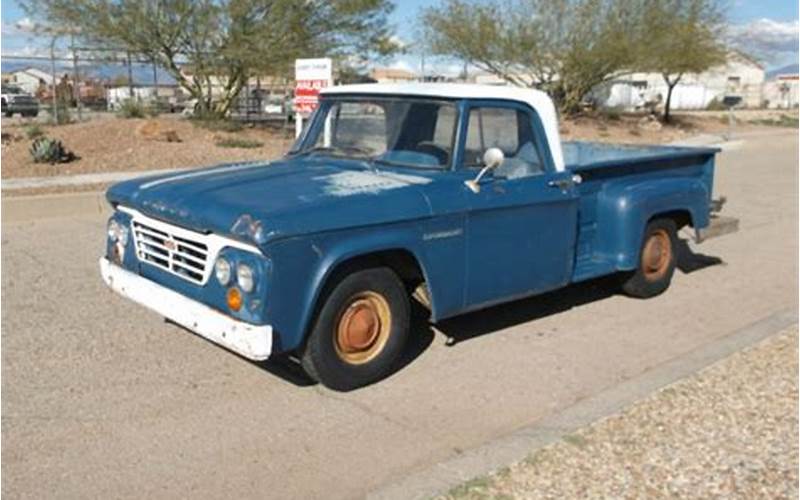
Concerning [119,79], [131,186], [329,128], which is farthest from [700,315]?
[119,79]

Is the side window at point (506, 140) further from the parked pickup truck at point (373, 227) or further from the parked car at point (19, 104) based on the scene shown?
the parked car at point (19, 104)

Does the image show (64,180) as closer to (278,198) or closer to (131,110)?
(131,110)

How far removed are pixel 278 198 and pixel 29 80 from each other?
43239 mm

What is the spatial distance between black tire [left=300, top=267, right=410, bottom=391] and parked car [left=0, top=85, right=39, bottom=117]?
28.2 m

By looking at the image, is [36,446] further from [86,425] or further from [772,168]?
[772,168]

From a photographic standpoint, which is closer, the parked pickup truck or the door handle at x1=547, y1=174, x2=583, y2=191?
the parked pickup truck

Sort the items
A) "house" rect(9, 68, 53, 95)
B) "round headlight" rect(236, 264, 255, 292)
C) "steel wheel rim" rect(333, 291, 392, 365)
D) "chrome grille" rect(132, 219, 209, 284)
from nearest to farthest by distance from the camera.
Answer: "round headlight" rect(236, 264, 255, 292)
"chrome grille" rect(132, 219, 209, 284)
"steel wheel rim" rect(333, 291, 392, 365)
"house" rect(9, 68, 53, 95)

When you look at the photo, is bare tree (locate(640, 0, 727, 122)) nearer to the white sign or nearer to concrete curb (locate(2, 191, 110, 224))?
the white sign

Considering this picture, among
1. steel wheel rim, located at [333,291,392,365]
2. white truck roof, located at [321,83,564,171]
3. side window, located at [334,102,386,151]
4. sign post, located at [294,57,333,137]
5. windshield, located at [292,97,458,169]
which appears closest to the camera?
steel wheel rim, located at [333,291,392,365]

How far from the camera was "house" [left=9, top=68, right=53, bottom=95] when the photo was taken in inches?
1470

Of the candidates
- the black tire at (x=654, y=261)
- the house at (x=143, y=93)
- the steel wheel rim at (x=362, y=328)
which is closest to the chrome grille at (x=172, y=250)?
the steel wheel rim at (x=362, y=328)

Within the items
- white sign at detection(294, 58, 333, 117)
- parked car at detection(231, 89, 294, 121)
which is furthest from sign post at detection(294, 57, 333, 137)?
parked car at detection(231, 89, 294, 121)

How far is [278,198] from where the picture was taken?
170 inches

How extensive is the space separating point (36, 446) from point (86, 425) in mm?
281
